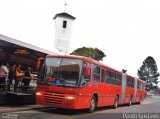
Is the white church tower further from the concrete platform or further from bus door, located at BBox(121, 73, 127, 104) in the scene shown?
the concrete platform

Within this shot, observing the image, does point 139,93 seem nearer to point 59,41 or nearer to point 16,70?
point 16,70

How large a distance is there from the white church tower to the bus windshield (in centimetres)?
6461

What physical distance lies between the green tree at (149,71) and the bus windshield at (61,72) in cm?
12254

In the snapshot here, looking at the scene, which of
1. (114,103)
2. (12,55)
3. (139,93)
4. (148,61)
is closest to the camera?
(12,55)

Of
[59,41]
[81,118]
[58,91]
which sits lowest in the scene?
[81,118]

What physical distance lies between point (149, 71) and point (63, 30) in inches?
2345

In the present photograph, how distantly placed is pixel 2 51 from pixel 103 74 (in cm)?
584

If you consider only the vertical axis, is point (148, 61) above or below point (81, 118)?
above

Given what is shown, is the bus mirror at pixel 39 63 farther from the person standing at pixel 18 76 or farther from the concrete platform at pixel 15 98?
the concrete platform at pixel 15 98

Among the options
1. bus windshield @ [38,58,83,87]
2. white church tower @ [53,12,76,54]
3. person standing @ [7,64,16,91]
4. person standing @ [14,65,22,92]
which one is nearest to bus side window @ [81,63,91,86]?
bus windshield @ [38,58,83,87]

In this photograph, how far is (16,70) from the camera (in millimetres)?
17609

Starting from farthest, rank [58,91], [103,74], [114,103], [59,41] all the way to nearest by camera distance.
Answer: [59,41], [114,103], [103,74], [58,91]

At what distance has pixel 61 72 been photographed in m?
15.8

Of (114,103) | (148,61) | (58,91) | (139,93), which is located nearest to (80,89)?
(58,91)
